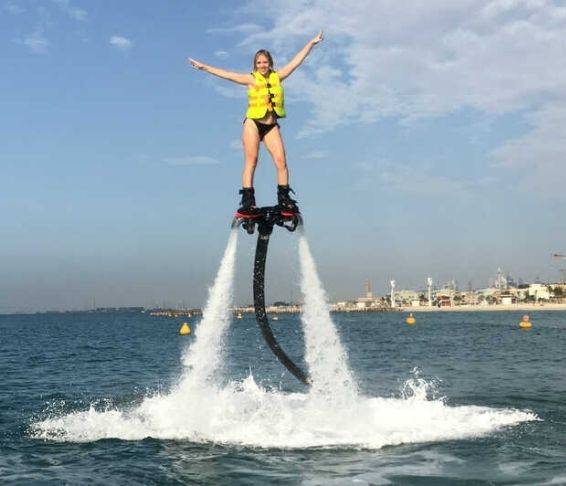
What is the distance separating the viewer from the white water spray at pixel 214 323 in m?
14.4

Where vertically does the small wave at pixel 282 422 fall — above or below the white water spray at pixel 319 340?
below

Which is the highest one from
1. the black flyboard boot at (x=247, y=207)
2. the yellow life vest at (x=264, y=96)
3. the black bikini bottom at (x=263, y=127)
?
the yellow life vest at (x=264, y=96)

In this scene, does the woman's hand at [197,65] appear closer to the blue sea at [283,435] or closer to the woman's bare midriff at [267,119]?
the woman's bare midriff at [267,119]

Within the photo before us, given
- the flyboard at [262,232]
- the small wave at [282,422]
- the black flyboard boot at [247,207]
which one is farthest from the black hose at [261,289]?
the small wave at [282,422]

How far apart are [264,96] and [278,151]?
1.08 m

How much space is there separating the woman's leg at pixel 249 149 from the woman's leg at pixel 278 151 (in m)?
0.25

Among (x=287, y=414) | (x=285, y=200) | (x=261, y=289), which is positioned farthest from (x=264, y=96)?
(x=287, y=414)

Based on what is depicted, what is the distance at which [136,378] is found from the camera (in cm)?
3500

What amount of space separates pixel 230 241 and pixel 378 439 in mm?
6594

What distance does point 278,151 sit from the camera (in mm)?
12539

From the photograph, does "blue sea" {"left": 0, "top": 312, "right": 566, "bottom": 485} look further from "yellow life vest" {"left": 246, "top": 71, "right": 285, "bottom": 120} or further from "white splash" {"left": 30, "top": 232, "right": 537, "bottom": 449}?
"yellow life vest" {"left": 246, "top": 71, "right": 285, "bottom": 120}

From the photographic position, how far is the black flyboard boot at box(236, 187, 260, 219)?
40.9ft

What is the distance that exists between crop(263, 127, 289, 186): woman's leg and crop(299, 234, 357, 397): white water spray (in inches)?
96.2

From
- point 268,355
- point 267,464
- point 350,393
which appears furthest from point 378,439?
point 268,355
